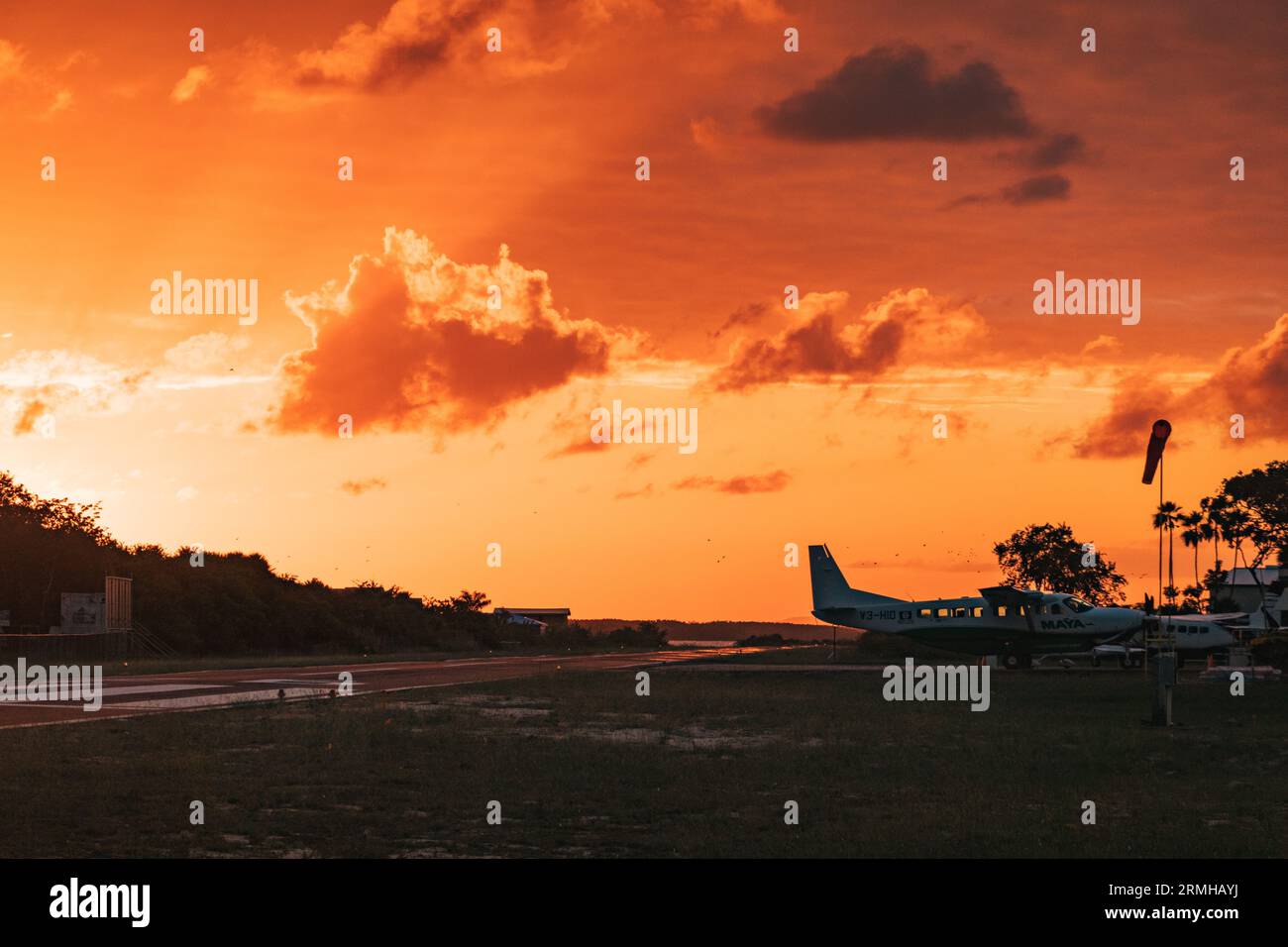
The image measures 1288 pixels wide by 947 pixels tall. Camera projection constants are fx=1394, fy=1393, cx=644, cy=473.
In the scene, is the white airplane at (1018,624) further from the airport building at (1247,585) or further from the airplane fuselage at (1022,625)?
Answer: the airport building at (1247,585)

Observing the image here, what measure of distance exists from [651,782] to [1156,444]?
1503 cm

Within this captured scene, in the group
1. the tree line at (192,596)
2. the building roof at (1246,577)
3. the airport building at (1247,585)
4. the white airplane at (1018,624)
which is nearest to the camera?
the white airplane at (1018,624)

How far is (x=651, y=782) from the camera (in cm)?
2125

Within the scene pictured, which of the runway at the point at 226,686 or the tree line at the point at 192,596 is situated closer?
the runway at the point at 226,686

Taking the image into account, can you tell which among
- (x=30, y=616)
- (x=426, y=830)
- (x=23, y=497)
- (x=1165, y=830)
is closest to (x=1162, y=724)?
(x=1165, y=830)

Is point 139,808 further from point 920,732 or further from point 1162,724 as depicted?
point 1162,724

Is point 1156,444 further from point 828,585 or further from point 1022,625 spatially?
point 828,585

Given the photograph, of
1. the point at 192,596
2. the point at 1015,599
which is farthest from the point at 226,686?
the point at 192,596

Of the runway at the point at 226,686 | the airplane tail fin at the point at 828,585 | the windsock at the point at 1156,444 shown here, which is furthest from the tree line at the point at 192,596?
the windsock at the point at 1156,444

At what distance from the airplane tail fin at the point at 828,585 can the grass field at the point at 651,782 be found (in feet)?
106

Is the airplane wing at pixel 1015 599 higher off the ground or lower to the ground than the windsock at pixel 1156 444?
lower

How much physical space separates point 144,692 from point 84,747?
18.1m

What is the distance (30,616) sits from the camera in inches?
3531

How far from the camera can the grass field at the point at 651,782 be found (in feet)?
52.6
